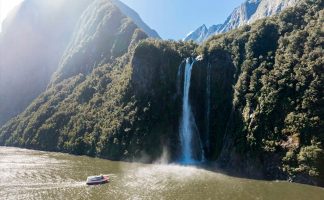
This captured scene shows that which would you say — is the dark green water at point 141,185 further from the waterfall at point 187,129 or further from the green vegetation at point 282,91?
the green vegetation at point 282,91

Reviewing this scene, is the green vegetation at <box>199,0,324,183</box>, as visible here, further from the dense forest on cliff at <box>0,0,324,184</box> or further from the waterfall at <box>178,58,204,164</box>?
the waterfall at <box>178,58,204,164</box>

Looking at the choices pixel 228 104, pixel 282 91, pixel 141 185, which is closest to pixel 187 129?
pixel 228 104

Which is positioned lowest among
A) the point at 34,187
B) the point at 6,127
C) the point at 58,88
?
the point at 34,187

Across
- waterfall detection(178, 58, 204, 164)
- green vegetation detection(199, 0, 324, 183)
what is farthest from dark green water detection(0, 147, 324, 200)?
green vegetation detection(199, 0, 324, 183)

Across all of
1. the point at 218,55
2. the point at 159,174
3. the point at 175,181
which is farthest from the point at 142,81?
the point at 175,181

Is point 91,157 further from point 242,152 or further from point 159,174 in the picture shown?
point 242,152

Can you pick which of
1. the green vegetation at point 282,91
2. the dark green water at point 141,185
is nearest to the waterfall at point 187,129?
the dark green water at point 141,185
